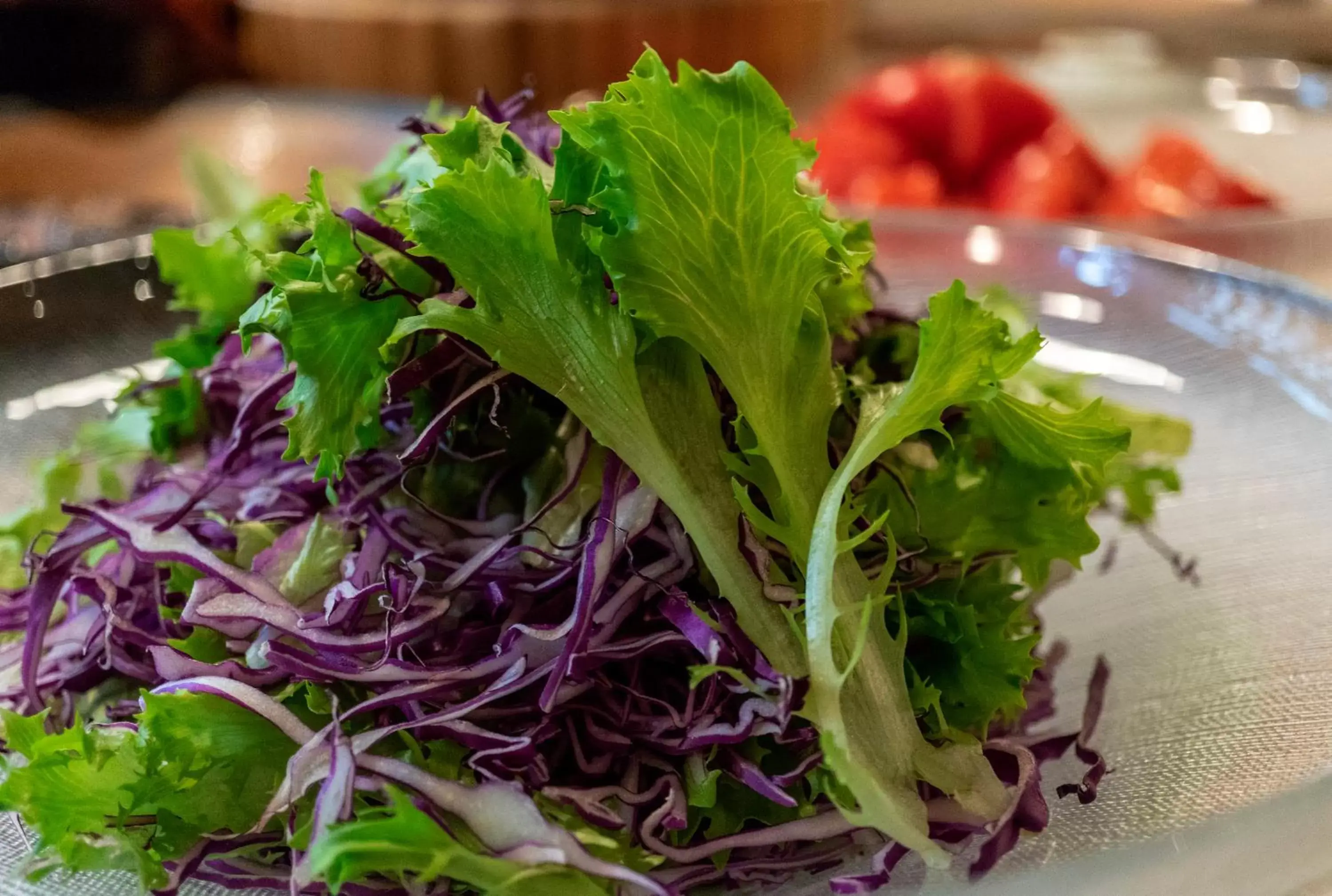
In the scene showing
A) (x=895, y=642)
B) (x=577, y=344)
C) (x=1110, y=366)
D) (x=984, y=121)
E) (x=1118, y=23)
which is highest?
(x=577, y=344)

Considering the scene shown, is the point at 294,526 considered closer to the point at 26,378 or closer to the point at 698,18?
the point at 26,378

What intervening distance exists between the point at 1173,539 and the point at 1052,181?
126 centimetres

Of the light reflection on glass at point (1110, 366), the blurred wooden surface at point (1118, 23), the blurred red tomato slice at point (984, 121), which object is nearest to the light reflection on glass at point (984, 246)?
the light reflection on glass at point (1110, 366)

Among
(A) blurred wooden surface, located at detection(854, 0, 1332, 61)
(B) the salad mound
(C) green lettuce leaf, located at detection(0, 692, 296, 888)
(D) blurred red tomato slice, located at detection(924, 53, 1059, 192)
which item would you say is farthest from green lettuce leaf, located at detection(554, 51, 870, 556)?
(A) blurred wooden surface, located at detection(854, 0, 1332, 61)

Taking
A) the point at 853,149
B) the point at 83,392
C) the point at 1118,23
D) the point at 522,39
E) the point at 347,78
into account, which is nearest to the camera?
the point at 83,392

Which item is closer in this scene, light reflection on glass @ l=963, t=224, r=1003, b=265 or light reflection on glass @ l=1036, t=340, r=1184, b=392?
light reflection on glass @ l=1036, t=340, r=1184, b=392

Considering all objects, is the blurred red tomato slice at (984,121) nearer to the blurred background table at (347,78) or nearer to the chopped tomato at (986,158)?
the chopped tomato at (986,158)

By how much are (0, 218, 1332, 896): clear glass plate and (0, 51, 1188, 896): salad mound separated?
0.05 m

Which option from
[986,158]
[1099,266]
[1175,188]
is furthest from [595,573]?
[986,158]

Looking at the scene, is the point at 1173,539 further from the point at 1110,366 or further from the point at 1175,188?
→ the point at 1175,188

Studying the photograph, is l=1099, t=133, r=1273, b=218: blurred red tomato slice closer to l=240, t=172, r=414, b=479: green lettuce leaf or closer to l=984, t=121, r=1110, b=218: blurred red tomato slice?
l=984, t=121, r=1110, b=218: blurred red tomato slice

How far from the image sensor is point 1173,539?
2.97ft

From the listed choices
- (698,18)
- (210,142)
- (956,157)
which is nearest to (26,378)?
(956,157)

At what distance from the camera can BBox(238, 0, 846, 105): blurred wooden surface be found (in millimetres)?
2967
